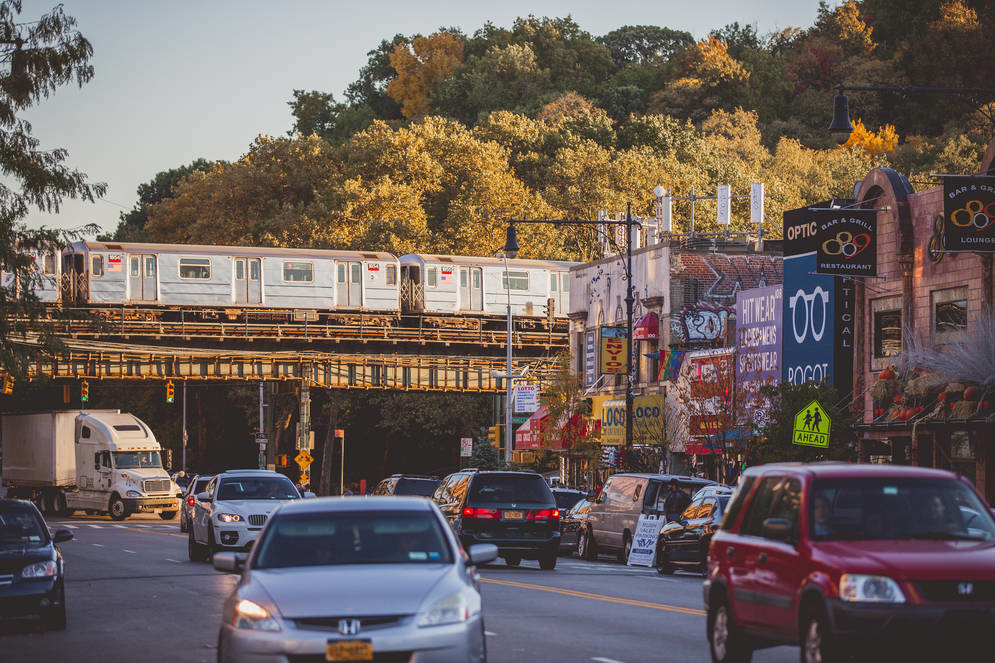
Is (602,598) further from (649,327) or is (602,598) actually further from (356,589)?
(649,327)

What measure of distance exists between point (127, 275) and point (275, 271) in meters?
6.94

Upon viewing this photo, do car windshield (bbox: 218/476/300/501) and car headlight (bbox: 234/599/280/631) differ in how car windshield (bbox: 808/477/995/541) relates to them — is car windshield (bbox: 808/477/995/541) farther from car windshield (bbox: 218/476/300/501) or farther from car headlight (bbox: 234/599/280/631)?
car windshield (bbox: 218/476/300/501)

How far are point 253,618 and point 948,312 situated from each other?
92.2 ft

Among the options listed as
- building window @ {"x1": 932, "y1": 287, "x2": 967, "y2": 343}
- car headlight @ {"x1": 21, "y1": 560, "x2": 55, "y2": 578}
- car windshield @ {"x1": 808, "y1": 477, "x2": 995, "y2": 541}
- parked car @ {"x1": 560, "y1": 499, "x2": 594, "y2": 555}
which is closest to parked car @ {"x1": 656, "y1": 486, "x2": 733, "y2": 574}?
parked car @ {"x1": 560, "y1": 499, "x2": 594, "y2": 555}

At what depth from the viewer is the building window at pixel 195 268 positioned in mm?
70000

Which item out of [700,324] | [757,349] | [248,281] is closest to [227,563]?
[757,349]

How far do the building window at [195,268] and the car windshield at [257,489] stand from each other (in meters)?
41.5

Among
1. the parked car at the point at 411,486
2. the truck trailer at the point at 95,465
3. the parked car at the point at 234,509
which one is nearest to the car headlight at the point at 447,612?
the parked car at the point at 234,509

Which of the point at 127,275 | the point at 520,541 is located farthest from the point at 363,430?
the point at 520,541

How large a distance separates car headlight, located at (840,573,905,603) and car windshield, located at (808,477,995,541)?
0.76 meters

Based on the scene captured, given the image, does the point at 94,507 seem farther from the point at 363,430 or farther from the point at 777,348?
the point at 363,430

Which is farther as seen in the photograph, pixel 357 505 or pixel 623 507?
pixel 623 507

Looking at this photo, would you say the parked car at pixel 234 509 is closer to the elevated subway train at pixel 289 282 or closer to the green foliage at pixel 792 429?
the green foliage at pixel 792 429

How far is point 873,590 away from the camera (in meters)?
10.7
